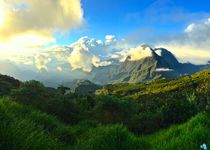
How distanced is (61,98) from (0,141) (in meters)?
21.8

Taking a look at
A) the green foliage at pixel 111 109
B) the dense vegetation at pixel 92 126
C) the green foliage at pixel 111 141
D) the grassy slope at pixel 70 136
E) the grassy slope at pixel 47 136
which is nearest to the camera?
the grassy slope at pixel 47 136

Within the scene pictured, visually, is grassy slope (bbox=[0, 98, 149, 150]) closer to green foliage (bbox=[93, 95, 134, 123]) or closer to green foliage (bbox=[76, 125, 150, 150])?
green foliage (bbox=[76, 125, 150, 150])

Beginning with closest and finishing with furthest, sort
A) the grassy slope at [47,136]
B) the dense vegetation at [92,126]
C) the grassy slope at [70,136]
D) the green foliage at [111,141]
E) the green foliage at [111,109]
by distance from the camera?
1. the grassy slope at [47,136]
2. the grassy slope at [70,136]
3. the dense vegetation at [92,126]
4. the green foliage at [111,141]
5. the green foliage at [111,109]

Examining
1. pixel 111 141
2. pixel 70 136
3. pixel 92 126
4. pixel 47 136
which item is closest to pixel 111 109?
pixel 92 126

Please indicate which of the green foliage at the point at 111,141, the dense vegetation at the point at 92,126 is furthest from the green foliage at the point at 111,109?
the green foliage at the point at 111,141

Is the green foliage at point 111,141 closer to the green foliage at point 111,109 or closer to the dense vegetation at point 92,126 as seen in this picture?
the dense vegetation at point 92,126

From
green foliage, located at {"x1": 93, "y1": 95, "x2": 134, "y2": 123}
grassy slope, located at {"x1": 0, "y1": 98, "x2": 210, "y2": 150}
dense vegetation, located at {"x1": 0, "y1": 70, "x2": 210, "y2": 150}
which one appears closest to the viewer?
grassy slope, located at {"x1": 0, "y1": 98, "x2": 210, "y2": 150}

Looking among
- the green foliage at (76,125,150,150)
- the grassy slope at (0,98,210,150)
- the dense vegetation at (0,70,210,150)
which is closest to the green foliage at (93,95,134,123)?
the dense vegetation at (0,70,210,150)

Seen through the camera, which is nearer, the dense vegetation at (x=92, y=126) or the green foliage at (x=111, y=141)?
the dense vegetation at (x=92, y=126)

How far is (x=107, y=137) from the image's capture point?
11.8 meters

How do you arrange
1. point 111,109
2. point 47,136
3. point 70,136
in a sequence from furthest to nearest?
point 111,109, point 70,136, point 47,136

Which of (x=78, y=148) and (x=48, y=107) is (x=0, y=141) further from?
(x=48, y=107)

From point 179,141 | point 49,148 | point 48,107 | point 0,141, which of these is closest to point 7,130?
point 0,141

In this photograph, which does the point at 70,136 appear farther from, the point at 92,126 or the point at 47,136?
the point at 92,126
